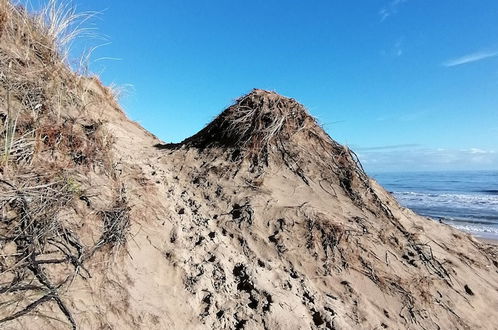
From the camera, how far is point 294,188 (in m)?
5.04

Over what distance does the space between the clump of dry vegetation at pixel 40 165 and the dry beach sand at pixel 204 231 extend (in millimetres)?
13

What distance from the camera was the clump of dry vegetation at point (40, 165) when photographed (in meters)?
2.65

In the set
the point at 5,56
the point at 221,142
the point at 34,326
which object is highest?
the point at 5,56

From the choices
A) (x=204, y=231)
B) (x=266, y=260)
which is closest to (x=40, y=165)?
(x=204, y=231)

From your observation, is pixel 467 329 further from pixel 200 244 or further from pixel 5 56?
pixel 5 56

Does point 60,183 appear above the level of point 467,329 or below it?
above

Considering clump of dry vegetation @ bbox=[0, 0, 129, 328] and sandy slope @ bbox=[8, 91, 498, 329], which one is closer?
clump of dry vegetation @ bbox=[0, 0, 129, 328]

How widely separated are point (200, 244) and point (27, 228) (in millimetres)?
1653

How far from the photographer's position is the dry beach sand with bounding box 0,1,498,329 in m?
2.87

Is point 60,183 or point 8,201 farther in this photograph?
point 60,183

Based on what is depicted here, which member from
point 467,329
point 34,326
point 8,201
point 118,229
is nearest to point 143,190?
point 118,229

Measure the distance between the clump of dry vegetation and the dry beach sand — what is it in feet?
0.04

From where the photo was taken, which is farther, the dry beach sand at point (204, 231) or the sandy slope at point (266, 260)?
the sandy slope at point (266, 260)

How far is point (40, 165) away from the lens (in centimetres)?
327
